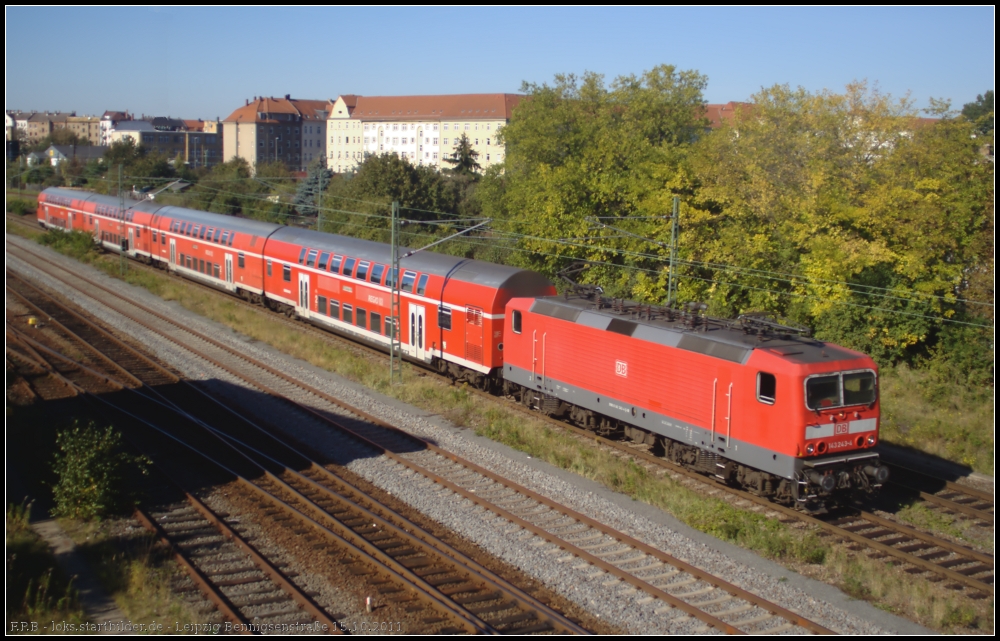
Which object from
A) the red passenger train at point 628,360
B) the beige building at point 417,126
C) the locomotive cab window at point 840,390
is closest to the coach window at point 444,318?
the red passenger train at point 628,360

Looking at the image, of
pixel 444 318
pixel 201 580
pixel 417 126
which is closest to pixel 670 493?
pixel 201 580

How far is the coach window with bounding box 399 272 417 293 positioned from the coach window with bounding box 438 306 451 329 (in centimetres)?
180

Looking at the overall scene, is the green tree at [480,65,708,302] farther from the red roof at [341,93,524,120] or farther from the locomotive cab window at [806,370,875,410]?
the red roof at [341,93,524,120]

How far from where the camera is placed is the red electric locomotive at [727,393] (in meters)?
13.1

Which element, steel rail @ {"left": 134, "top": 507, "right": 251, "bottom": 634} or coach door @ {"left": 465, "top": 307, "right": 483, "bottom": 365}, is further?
coach door @ {"left": 465, "top": 307, "right": 483, "bottom": 365}

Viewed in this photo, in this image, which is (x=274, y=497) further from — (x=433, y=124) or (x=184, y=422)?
(x=433, y=124)

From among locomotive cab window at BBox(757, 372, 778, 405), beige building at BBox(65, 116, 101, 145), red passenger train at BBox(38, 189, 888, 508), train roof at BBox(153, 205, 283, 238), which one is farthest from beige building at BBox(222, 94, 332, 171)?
locomotive cab window at BBox(757, 372, 778, 405)

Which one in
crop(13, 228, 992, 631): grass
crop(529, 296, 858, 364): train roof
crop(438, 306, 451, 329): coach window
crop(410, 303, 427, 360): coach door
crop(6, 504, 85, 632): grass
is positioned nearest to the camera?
crop(6, 504, 85, 632): grass

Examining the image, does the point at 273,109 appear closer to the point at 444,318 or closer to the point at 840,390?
the point at 444,318

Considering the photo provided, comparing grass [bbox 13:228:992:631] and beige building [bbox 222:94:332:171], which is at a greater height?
beige building [bbox 222:94:332:171]

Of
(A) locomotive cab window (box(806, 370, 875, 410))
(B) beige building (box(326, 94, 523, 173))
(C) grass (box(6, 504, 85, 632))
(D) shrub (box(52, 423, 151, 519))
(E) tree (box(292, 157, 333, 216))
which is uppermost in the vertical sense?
(B) beige building (box(326, 94, 523, 173))

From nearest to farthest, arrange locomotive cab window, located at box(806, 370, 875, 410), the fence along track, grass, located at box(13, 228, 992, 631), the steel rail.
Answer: the steel rail → the fence along track → grass, located at box(13, 228, 992, 631) → locomotive cab window, located at box(806, 370, 875, 410)

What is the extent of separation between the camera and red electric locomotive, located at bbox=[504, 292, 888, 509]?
13.1 m

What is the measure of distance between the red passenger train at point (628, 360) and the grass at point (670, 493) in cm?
A: 80
